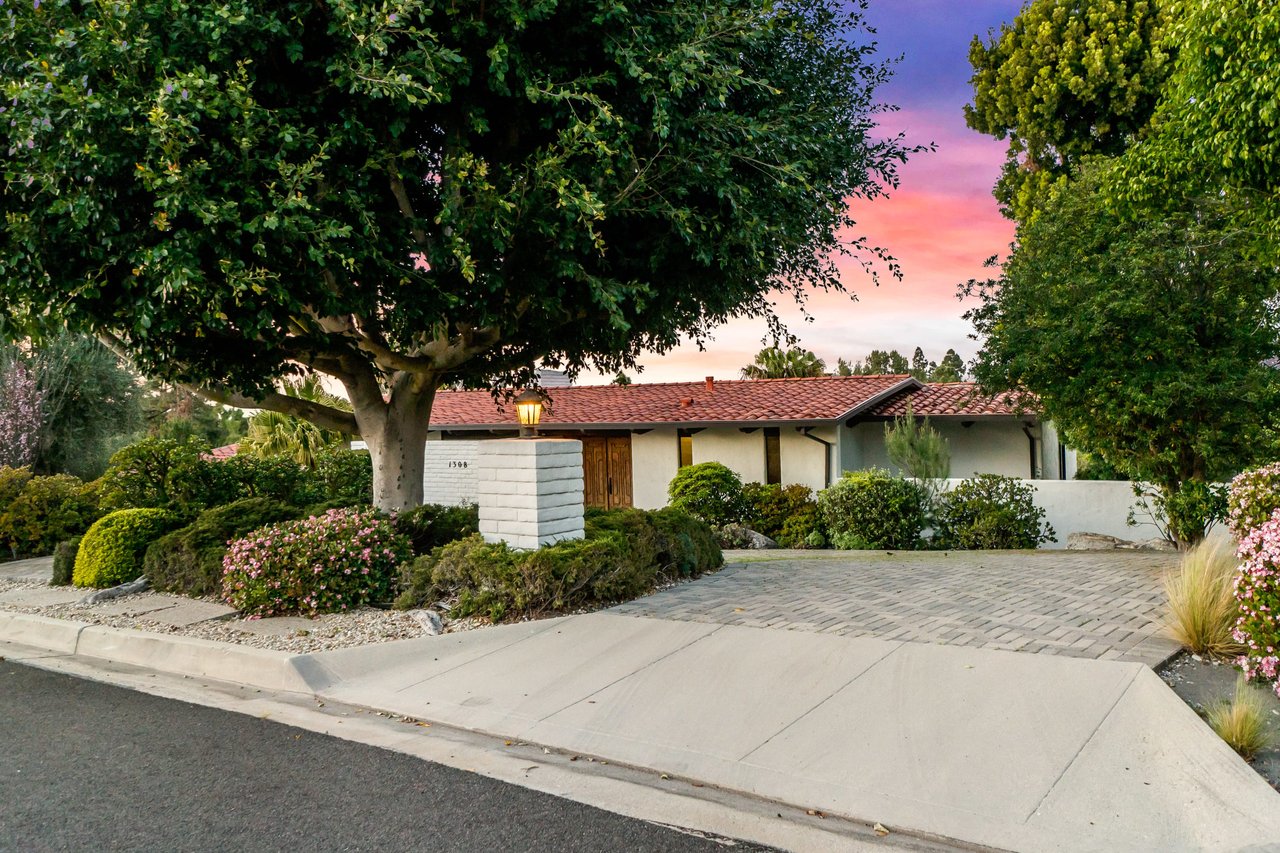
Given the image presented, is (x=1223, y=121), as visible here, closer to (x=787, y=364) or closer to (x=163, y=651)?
(x=163, y=651)

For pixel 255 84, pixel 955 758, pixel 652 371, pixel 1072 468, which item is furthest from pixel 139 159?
pixel 1072 468

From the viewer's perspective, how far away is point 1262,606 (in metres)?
5.04

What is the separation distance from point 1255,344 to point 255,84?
13.5 metres

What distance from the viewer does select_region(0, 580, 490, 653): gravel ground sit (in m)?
7.17

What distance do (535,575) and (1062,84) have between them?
22.2 meters

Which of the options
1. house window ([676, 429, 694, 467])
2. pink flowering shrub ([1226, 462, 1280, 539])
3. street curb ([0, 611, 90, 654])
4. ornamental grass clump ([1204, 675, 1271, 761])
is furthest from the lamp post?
house window ([676, 429, 694, 467])

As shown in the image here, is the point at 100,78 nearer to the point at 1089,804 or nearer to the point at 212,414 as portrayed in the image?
the point at 1089,804

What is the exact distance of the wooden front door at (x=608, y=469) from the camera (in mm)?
23391

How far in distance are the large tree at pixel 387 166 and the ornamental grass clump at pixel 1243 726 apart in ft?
17.2

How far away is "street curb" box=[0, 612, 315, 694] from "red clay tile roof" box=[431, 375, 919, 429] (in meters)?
12.4

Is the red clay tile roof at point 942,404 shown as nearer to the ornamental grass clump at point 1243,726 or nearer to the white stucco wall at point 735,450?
the white stucco wall at point 735,450

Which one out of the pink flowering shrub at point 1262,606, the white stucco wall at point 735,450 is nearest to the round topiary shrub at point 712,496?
the white stucco wall at point 735,450

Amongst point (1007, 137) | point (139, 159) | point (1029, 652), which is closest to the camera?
point (1029, 652)

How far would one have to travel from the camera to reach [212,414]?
138ft
